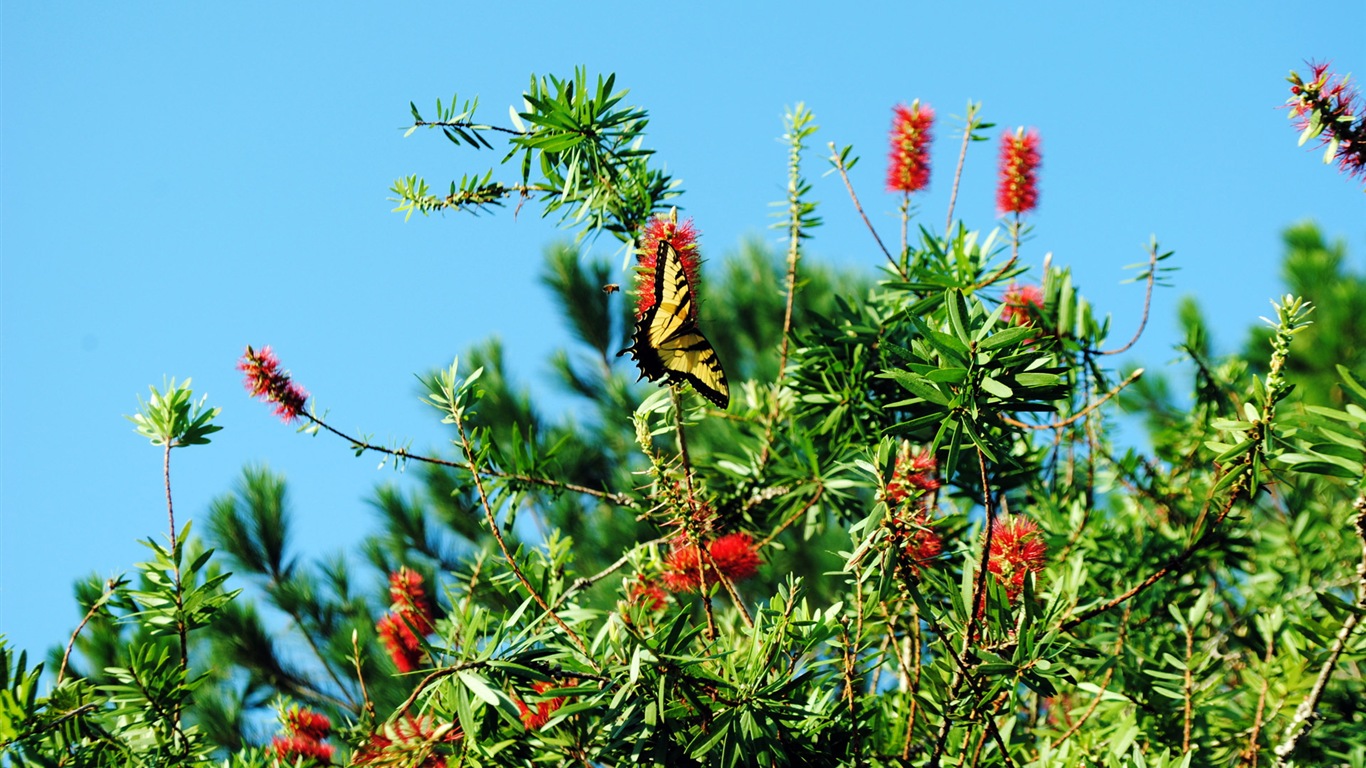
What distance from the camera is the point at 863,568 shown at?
5.07 feet

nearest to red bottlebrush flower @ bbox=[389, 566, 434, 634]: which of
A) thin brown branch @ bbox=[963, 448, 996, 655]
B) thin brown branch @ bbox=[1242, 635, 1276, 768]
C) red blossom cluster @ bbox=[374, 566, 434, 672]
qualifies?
red blossom cluster @ bbox=[374, 566, 434, 672]

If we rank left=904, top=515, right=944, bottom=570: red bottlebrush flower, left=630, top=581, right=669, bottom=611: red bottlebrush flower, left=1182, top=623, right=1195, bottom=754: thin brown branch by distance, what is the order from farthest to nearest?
left=630, top=581, right=669, bottom=611: red bottlebrush flower → left=1182, top=623, right=1195, bottom=754: thin brown branch → left=904, top=515, right=944, bottom=570: red bottlebrush flower

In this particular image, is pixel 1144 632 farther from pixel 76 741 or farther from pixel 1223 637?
pixel 76 741

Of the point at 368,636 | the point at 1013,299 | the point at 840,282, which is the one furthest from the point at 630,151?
the point at 840,282

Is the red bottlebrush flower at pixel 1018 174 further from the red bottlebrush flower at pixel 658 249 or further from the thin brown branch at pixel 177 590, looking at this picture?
the thin brown branch at pixel 177 590

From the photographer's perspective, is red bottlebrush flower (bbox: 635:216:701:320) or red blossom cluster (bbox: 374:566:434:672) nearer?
red bottlebrush flower (bbox: 635:216:701:320)

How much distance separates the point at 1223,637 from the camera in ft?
8.11

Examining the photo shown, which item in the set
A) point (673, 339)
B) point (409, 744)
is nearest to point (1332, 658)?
point (673, 339)

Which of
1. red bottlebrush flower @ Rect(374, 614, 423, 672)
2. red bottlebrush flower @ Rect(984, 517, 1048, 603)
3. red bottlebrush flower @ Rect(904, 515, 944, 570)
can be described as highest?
red bottlebrush flower @ Rect(374, 614, 423, 672)

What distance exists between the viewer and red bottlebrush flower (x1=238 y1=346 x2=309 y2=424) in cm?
197

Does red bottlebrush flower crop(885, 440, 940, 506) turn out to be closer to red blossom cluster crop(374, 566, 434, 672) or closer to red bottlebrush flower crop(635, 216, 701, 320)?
red bottlebrush flower crop(635, 216, 701, 320)

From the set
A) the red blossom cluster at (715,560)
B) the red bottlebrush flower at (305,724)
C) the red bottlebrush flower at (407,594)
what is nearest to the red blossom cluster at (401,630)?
the red bottlebrush flower at (407,594)

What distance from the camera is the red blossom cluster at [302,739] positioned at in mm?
2020

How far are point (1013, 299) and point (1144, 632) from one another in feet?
2.43
